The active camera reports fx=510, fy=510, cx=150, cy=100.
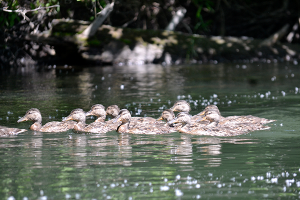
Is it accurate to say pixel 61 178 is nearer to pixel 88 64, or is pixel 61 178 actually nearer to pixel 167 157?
pixel 167 157

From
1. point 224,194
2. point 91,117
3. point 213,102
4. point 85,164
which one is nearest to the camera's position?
point 224,194

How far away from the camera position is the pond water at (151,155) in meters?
6.53

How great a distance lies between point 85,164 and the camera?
25.4 ft

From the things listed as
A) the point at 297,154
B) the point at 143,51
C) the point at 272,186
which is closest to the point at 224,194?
the point at 272,186

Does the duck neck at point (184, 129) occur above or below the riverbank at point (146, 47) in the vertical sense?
below

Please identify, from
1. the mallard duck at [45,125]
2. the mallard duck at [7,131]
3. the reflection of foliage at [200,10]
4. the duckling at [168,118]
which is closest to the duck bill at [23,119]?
the mallard duck at [45,125]

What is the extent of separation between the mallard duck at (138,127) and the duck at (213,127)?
14.7 inches

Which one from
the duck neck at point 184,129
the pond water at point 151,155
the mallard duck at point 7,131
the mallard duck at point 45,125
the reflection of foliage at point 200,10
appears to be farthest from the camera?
the reflection of foliage at point 200,10

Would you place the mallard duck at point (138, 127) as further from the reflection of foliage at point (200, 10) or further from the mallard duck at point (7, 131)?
the reflection of foliage at point (200, 10)

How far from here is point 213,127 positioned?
Result: 34.5 ft

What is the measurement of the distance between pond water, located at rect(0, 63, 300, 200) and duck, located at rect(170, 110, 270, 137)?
244 millimetres

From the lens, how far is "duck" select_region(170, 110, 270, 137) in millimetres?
10328

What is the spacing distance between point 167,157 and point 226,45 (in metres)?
22.7

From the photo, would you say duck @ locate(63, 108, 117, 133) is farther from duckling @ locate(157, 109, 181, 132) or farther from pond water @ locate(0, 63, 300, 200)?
duckling @ locate(157, 109, 181, 132)
